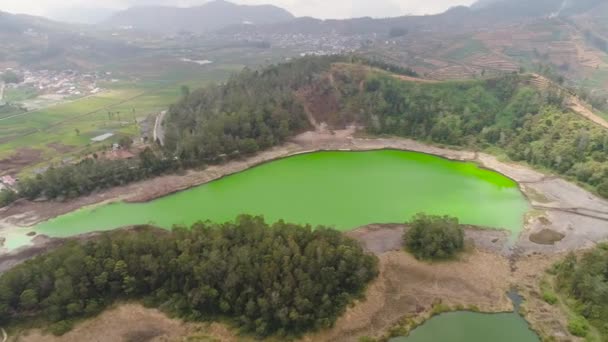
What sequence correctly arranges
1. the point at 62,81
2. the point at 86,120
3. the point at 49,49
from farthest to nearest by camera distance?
1. the point at 49,49
2. the point at 62,81
3. the point at 86,120

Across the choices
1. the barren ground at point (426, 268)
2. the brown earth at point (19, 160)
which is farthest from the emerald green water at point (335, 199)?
the brown earth at point (19, 160)

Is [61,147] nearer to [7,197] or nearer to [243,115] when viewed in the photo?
[7,197]

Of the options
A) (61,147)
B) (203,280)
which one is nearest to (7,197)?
(61,147)

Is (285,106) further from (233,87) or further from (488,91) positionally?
(488,91)

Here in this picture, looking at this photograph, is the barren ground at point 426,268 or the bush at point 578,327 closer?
the bush at point 578,327

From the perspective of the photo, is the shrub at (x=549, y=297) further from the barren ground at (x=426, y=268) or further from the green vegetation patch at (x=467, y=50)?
the green vegetation patch at (x=467, y=50)

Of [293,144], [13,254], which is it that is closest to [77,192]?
[13,254]
